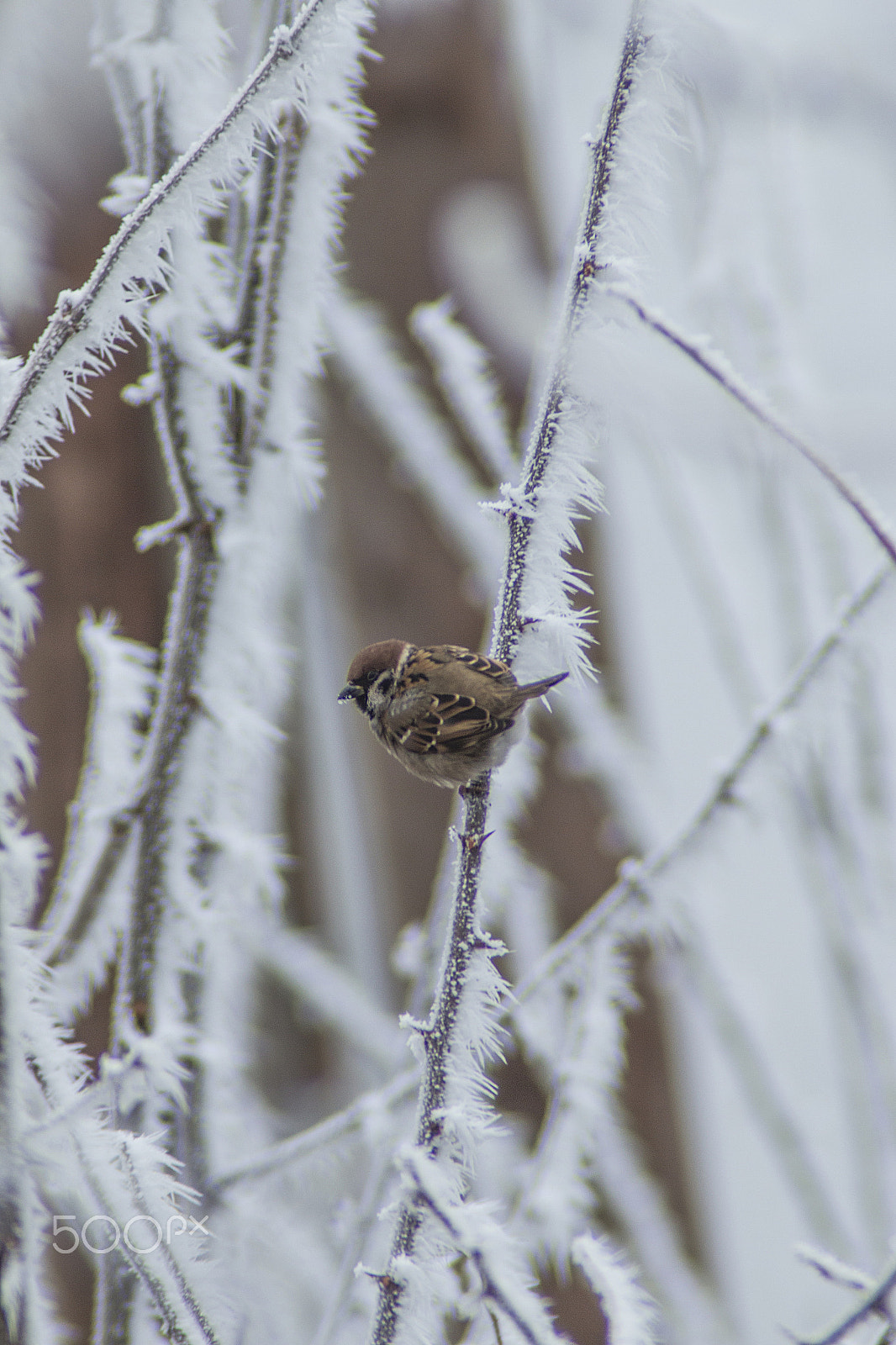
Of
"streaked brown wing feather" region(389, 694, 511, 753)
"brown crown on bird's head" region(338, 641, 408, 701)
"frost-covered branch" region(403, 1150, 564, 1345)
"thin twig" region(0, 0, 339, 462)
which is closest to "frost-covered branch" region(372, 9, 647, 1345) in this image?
"frost-covered branch" region(403, 1150, 564, 1345)

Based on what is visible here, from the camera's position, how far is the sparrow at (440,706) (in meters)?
0.67

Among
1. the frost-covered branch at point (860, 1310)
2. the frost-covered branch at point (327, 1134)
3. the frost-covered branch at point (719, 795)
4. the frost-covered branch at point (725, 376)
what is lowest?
the frost-covered branch at point (860, 1310)

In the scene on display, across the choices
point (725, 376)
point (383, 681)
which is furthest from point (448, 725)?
point (725, 376)

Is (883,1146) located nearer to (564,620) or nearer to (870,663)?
(870,663)

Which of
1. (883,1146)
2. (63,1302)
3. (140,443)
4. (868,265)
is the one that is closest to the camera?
(883,1146)

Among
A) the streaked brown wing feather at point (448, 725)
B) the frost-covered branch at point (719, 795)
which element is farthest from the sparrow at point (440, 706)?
the frost-covered branch at point (719, 795)

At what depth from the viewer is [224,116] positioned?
1.22 ft

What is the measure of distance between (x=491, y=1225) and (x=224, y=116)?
1.45 feet

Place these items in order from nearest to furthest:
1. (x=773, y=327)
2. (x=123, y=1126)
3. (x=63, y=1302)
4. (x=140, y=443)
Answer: (x=123, y=1126) < (x=773, y=327) < (x=63, y=1302) < (x=140, y=443)

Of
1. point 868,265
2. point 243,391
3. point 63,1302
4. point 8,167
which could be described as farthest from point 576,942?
point 868,265

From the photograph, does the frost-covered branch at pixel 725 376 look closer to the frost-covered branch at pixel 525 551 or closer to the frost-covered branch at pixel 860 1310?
the frost-covered branch at pixel 525 551

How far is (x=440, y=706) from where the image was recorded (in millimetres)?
765

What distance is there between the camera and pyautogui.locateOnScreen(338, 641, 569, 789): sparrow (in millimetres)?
667
